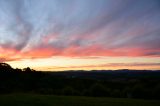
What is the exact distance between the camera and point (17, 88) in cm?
6034

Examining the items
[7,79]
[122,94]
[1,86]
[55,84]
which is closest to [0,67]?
[7,79]

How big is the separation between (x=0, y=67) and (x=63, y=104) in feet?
133

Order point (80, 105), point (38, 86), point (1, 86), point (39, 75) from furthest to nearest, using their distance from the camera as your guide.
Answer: point (39, 75), point (38, 86), point (1, 86), point (80, 105)

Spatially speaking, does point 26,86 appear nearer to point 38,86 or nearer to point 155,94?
point 38,86

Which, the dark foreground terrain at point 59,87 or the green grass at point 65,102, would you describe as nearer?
the green grass at point 65,102

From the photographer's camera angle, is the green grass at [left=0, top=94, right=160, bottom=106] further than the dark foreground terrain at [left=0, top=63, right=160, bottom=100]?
No

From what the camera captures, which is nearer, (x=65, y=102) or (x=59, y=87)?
(x=65, y=102)

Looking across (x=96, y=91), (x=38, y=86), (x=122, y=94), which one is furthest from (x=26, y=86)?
(x=122, y=94)

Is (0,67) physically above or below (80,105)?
above

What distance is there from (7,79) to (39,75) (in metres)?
12.9

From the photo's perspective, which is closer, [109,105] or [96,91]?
[109,105]

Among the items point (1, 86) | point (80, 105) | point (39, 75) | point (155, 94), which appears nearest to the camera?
point (80, 105)

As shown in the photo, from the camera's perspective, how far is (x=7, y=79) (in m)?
61.3

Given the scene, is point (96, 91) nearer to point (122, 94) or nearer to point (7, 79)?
point (122, 94)
